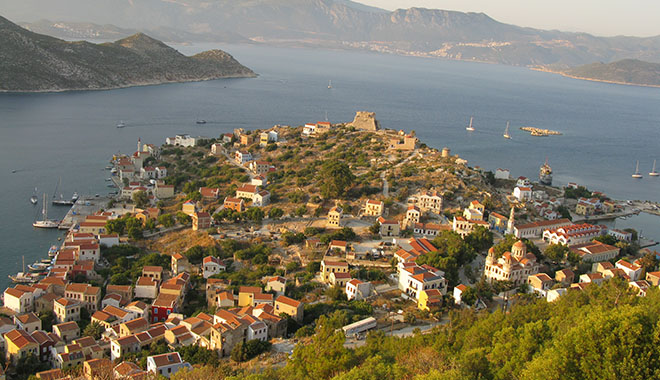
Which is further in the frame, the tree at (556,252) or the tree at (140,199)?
the tree at (140,199)

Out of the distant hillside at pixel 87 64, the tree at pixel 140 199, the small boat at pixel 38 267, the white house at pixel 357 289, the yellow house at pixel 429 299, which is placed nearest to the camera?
the yellow house at pixel 429 299

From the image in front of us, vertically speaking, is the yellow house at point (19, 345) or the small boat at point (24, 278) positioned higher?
the yellow house at point (19, 345)

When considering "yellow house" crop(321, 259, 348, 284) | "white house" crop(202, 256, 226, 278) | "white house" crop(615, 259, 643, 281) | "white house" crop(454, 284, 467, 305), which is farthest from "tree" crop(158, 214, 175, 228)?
"white house" crop(615, 259, 643, 281)

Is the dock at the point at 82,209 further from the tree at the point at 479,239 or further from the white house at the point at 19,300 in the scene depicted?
the tree at the point at 479,239

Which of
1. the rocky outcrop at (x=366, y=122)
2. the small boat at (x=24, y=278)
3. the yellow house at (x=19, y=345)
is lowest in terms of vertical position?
the small boat at (x=24, y=278)

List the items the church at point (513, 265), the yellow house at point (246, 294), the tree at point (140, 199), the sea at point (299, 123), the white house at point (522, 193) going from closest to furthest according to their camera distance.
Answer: the yellow house at point (246, 294) < the church at point (513, 265) < the tree at point (140, 199) < the white house at point (522, 193) < the sea at point (299, 123)

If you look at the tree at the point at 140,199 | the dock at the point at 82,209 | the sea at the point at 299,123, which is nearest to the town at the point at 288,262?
the dock at the point at 82,209

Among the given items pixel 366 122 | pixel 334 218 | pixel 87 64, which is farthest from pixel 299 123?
pixel 87 64
